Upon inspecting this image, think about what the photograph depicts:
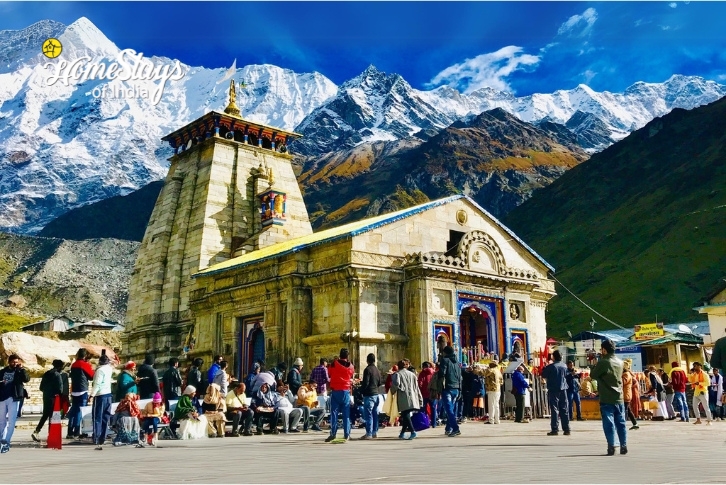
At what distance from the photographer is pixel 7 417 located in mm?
13055

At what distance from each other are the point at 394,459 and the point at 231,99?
3321 cm

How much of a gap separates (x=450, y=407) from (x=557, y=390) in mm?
2337

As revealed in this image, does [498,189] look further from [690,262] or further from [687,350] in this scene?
[687,350]

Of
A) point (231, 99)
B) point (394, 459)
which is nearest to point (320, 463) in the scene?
point (394, 459)

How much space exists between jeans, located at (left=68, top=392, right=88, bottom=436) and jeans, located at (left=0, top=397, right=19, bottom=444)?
9.83 feet

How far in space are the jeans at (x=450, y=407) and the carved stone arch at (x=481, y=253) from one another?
9.98 metres

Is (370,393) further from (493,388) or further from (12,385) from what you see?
(12,385)

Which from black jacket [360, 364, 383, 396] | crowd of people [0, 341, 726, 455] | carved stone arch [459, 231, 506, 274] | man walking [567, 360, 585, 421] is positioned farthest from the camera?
carved stone arch [459, 231, 506, 274]

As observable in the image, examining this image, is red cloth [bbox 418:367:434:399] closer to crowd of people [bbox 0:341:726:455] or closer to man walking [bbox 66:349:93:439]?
crowd of people [bbox 0:341:726:455]

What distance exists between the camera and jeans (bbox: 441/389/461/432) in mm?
15195

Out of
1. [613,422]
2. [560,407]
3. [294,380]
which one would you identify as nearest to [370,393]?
[560,407]

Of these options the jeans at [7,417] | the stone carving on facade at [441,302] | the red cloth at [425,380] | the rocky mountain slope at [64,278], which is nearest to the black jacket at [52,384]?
the jeans at [7,417]

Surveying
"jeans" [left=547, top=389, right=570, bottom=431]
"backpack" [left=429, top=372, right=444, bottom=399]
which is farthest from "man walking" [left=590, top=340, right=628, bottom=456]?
"backpack" [left=429, top=372, right=444, bottom=399]

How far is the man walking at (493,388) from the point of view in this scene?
→ 18781 mm
